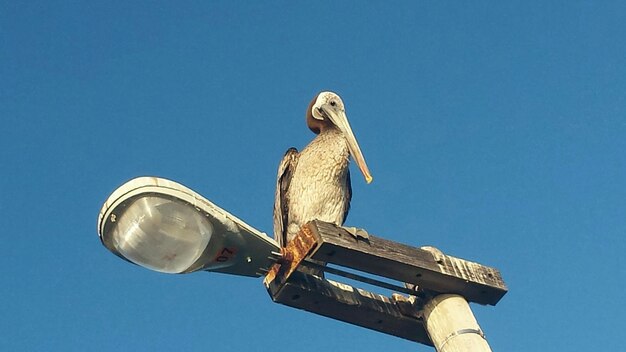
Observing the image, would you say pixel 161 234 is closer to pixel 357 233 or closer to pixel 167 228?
pixel 167 228

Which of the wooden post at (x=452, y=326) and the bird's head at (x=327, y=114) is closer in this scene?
the wooden post at (x=452, y=326)

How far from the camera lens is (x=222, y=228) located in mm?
4734

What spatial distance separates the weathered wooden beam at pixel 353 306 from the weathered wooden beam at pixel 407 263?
0.26 m

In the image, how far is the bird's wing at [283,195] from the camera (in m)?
9.20

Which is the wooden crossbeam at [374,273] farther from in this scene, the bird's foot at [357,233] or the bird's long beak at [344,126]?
the bird's long beak at [344,126]

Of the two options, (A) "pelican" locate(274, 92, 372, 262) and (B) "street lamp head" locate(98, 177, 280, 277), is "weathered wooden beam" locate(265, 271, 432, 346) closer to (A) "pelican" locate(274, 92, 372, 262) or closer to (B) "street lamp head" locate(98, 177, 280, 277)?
(B) "street lamp head" locate(98, 177, 280, 277)

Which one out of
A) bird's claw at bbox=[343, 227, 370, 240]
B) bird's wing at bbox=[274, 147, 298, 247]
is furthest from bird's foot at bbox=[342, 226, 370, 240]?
bird's wing at bbox=[274, 147, 298, 247]

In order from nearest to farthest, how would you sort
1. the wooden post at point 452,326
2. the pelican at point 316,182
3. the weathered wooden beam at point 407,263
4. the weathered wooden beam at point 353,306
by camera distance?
the wooden post at point 452,326 < the weathered wooden beam at point 407,263 < the weathered wooden beam at point 353,306 < the pelican at point 316,182

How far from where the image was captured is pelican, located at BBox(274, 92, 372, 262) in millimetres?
9047

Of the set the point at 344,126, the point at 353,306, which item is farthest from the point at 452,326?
the point at 344,126

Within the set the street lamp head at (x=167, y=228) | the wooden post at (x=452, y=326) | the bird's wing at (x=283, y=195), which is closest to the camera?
the street lamp head at (x=167, y=228)

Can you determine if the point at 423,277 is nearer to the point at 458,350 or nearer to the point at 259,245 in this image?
the point at 458,350

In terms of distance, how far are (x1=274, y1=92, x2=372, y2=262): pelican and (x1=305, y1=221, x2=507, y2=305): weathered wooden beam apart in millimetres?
3512

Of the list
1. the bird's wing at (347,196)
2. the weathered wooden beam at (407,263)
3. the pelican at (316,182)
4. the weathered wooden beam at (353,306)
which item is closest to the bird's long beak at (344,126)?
the pelican at (316,182)
